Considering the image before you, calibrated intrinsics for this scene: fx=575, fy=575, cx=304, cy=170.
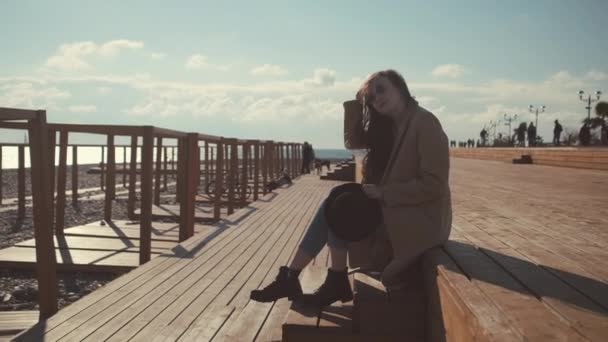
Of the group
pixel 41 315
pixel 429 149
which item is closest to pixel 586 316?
pixel 429 149

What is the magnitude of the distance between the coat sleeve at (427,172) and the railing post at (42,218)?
2273 mm

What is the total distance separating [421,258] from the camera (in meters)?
2.73

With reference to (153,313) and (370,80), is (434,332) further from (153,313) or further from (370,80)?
(153,313)

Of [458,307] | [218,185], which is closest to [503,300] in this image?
[458,307]

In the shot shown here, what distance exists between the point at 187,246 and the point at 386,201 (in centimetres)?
341

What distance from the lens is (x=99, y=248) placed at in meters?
6.22

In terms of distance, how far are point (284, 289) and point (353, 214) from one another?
0.62 metres

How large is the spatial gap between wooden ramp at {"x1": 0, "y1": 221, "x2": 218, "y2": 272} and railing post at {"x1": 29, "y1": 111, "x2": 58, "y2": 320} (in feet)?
5.41

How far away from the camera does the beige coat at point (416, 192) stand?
8.27ft

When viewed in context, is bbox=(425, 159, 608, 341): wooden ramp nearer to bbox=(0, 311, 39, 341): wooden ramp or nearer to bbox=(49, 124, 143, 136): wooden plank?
bbox=(0, 311, 39, 341): wooden ramp

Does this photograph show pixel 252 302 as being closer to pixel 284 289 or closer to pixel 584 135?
A: pixel 284 289

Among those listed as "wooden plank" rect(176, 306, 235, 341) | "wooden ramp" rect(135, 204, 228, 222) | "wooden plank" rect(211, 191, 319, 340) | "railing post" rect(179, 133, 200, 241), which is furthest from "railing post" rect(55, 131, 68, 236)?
"wooden plank" rect(176, 306, 235, 341)

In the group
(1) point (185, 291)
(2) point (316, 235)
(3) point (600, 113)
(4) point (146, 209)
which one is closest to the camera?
(2) point (316, 235)

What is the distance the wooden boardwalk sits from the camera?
67.9 inches
